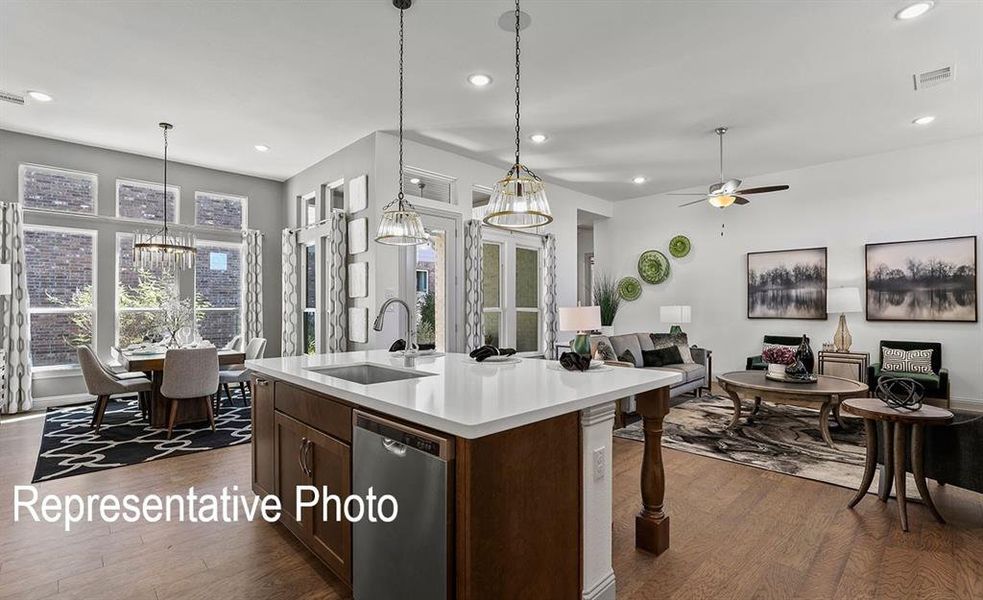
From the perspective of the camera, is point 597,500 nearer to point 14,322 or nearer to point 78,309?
point 14,322

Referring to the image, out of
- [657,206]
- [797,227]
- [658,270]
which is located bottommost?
[658,270]

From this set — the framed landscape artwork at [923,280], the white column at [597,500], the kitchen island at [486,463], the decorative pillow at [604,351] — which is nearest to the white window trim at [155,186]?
the kitchen island at [486,463]

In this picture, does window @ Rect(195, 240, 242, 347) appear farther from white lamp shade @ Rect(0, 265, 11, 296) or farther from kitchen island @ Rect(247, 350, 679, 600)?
kitchen island @ Rect(247, 350, 679, 600)

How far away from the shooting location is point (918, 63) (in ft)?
11.5

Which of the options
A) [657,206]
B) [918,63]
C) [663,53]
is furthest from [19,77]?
[657,206]

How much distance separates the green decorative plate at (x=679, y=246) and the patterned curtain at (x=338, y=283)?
5086 mm

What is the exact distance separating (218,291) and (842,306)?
26.2 ft

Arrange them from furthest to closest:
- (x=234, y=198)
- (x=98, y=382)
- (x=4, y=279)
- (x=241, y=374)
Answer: (x=234, y=198)
(x=241, y=374)
(x=4, y=279)
(x=98, y=382)

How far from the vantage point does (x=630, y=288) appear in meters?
8.04

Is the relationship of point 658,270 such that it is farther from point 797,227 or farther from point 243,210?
point 243,210

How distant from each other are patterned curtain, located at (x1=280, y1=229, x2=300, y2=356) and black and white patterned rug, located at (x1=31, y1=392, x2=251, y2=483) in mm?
1238

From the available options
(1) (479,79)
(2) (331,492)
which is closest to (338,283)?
(1) (479,79)

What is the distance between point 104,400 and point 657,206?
7.60 m

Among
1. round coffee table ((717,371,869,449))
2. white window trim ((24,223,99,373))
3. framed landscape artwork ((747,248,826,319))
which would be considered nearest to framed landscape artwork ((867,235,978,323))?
framed landscape artwork ((747,248,826,319))
